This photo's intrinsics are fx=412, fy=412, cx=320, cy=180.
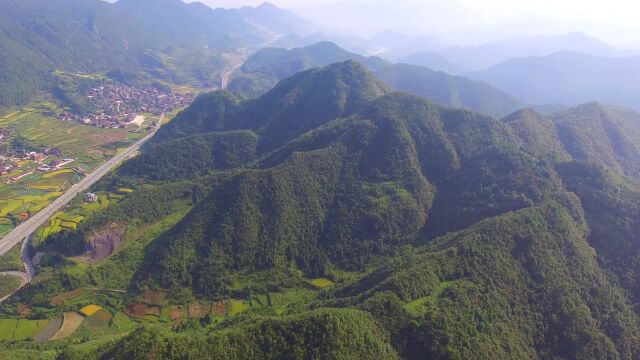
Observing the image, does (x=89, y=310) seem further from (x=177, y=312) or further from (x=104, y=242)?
(x=104, y=242)

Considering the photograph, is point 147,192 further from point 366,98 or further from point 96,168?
point 366,98

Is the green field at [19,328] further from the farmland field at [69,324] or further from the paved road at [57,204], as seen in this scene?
the paved road at [57,204]

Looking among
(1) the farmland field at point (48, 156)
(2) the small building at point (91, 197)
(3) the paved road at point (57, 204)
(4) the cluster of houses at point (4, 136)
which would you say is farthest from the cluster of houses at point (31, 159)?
(2) the small building at point (91, 197)

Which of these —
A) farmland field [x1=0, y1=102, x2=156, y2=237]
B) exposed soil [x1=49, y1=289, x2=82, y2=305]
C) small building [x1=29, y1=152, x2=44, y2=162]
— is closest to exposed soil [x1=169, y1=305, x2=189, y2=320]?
exposed soil [x1=49, y1=289, x2=82, y2=305]

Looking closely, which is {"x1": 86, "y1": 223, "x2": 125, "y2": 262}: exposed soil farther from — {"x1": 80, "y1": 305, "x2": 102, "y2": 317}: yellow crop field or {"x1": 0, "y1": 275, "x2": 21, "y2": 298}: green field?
{"x1": 80, "y1": 305, "x2": 102, "y2": 317}: yellow crop field

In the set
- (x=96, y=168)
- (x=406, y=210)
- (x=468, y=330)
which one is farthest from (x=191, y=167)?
(x=468, y=330)

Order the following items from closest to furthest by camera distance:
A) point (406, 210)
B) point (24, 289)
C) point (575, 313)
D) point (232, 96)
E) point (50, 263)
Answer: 1. point (575, 313)
2. point (24, 289)
3. point (50, 263)
4. point (406, 210)
5. point (232, 96)
